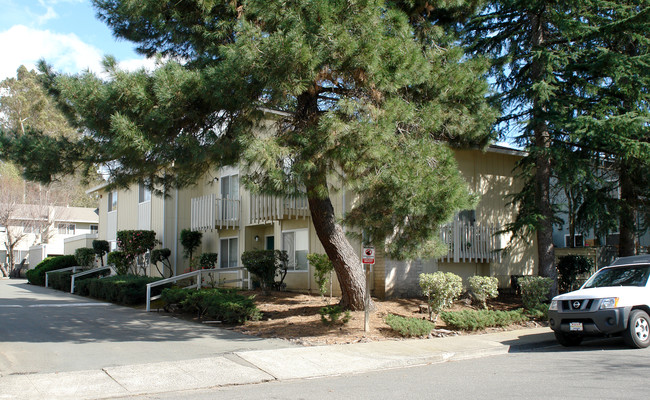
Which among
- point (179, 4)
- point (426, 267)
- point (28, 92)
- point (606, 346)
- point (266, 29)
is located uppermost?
point (28, 92)

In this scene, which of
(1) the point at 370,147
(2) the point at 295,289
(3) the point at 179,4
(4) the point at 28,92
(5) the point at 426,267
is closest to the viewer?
(1) the point at 370,147

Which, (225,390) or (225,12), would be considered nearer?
(225,390)

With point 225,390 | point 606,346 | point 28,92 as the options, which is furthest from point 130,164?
point 28,92

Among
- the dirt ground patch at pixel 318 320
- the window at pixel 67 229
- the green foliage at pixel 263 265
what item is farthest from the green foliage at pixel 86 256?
the window at pixel 67 229

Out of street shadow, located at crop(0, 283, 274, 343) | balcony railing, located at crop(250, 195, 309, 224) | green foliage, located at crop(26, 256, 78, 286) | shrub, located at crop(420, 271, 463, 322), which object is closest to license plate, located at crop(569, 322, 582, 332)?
shrub, located at crop(420, 271, 463, 322)

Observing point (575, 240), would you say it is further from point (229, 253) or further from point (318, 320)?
point (318, 320)

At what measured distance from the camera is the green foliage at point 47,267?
29.3 meters

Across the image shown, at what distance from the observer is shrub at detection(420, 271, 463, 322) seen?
42.5 ft

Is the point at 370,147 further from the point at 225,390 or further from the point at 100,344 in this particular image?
the point at 100,344

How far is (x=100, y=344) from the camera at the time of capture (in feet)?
36.5

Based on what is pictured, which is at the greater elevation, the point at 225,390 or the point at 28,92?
the point at 28,92

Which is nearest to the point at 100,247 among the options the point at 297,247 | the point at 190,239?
the point at 190,239

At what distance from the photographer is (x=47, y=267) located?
29.4 metres

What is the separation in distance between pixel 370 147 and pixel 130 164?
5172 mm
